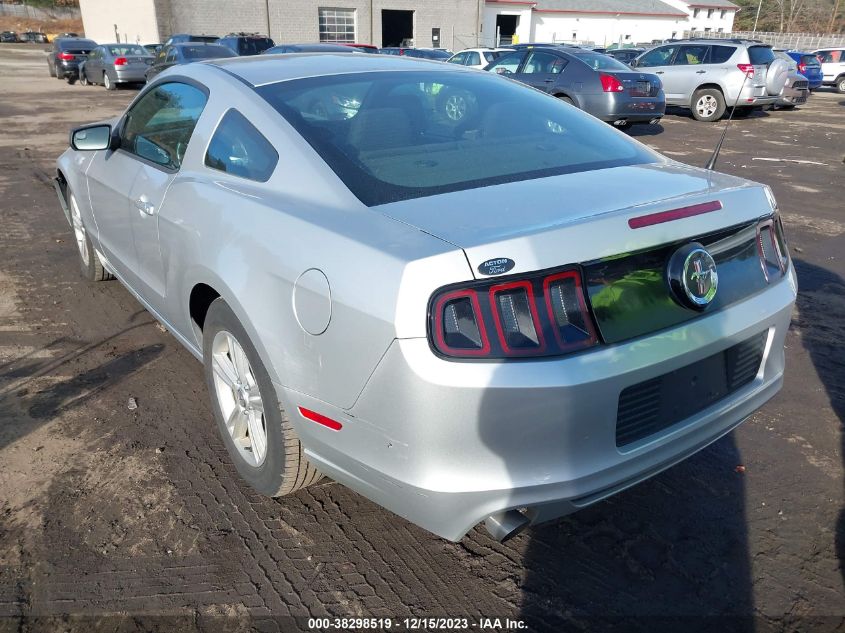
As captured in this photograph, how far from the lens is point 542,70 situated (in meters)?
13.6

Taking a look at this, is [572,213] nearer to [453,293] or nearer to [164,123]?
[453,293]

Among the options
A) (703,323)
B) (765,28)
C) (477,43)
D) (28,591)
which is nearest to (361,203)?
(703,323)

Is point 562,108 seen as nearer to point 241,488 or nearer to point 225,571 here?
point 241,488

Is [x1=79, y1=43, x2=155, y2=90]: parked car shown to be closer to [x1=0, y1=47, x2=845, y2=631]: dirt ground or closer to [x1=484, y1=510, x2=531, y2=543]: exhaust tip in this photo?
[x1=0, y1=47, x2=845, y2=631]: dirt ground

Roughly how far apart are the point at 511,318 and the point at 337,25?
36.5 m

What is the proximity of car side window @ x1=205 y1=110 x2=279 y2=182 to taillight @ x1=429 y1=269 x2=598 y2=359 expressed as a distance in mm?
1144

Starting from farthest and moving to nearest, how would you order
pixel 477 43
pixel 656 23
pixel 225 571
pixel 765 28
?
pixel 765 28 < pixel 656 23 < pixel 477 43 < pixel 225 571

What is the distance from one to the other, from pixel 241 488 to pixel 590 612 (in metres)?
1.49

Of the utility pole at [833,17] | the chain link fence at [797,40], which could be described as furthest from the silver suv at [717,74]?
the utility pole at [833,17]

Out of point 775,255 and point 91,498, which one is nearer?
point 775,255

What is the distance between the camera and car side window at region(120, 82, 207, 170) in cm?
325

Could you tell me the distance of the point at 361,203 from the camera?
226 centimetres

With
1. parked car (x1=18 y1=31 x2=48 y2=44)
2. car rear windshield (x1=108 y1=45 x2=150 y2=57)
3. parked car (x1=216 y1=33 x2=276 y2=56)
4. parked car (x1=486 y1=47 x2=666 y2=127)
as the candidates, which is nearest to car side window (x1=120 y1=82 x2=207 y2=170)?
parked car (x1=486 y1=47 x2=666 y2=127)

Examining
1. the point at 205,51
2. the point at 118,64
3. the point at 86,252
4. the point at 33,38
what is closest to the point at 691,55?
the point at 205,51
